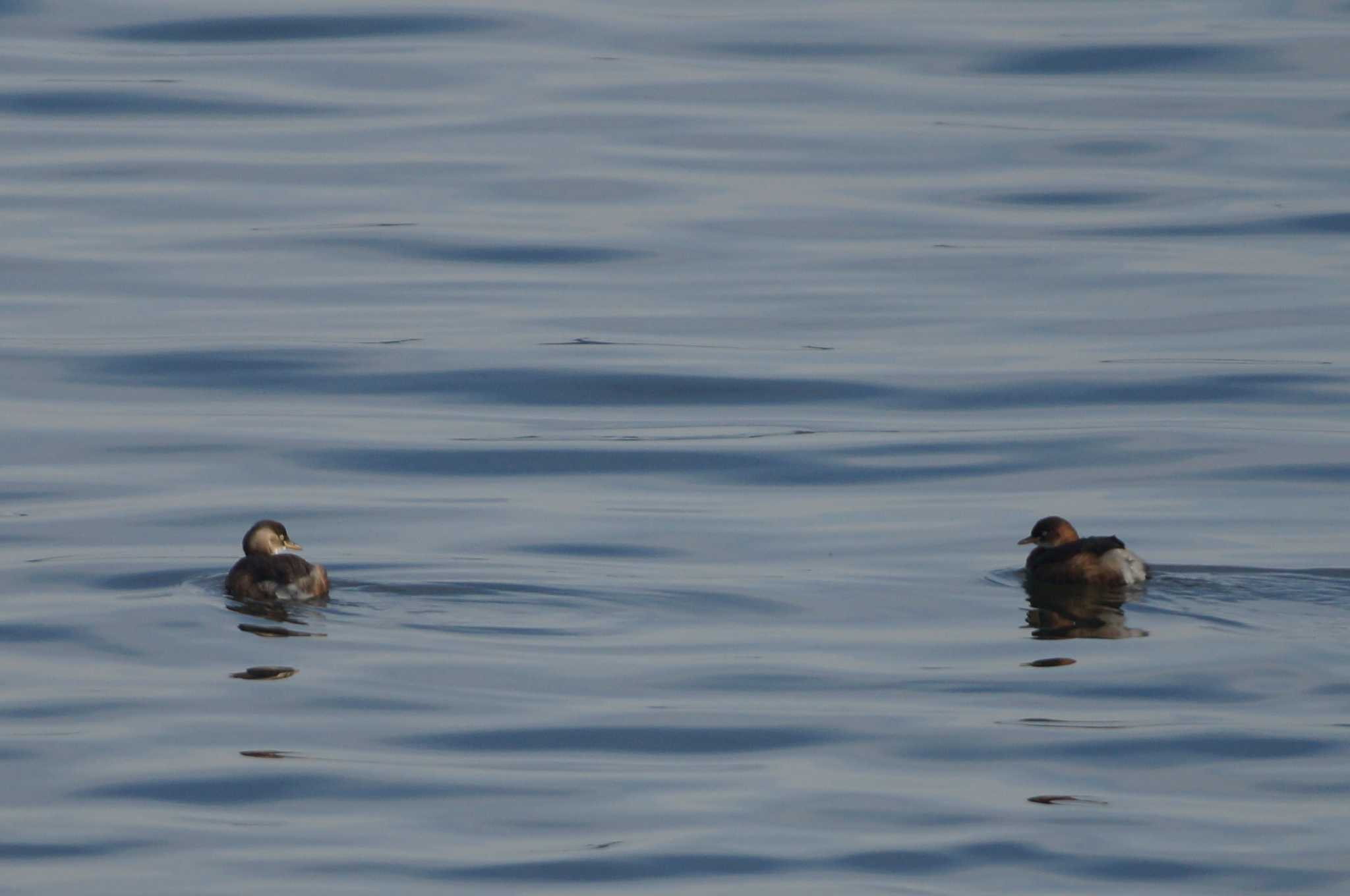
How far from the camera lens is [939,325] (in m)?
20.3

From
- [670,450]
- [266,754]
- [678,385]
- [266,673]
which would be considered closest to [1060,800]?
[266,754]

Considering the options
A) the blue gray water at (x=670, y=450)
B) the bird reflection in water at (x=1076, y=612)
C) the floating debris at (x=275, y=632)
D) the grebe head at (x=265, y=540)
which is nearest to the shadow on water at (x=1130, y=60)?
the blue gray water at (x=670, y=450)

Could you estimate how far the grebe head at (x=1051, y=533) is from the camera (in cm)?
1302

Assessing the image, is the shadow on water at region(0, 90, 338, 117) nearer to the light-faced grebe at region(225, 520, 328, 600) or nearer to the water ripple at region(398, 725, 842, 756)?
the light-faced grebe at region(225, 520, 328, 600)

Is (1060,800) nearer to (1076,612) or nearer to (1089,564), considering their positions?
→ (1076,612)

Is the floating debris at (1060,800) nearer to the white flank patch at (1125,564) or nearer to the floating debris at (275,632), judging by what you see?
the white flank patch at (1125,564)

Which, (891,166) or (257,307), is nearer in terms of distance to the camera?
(257,307)

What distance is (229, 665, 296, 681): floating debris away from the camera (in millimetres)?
10594

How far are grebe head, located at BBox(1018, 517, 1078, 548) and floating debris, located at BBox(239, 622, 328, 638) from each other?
3.86 m

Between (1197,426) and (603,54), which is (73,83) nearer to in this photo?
(603,54)

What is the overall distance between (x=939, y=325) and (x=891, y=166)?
752cm

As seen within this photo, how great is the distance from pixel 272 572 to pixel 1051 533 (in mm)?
4014

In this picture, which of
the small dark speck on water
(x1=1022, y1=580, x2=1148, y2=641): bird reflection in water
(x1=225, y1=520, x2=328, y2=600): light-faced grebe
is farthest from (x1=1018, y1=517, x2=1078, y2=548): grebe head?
the small dark speck on water

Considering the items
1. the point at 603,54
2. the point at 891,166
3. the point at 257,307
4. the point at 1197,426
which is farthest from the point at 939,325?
the point at 603,54
